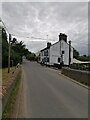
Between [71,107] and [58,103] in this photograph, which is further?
[58,103]

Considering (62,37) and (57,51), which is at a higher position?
(62,37)

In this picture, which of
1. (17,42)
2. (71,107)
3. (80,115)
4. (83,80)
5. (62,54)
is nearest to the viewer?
(80,115)

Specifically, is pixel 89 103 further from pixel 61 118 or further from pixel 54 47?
pixel 54 47

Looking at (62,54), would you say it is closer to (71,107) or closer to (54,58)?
(54,58)

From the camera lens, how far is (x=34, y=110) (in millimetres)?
10086

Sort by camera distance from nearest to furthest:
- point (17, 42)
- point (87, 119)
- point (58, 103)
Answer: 1. point (87, 119)
2. point (58, 103)
3. point (17, 42)

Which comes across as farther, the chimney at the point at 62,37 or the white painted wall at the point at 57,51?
the white painted wall at the point at 57,51

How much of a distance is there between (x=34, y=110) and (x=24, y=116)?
1032 mm

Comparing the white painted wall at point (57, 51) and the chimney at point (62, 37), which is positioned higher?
the chimney at point (62, 37)

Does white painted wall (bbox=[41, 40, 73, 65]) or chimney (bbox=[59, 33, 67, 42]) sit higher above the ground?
chimney (bbox=[59, 33, 67, 42])

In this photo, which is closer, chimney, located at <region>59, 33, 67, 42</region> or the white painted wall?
chimney, located at <region>59, 33, 67, 42</region>

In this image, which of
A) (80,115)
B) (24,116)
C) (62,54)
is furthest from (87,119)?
(62,54)

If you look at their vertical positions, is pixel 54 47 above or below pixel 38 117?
above

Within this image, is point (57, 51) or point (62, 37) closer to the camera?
point (62, 37)
